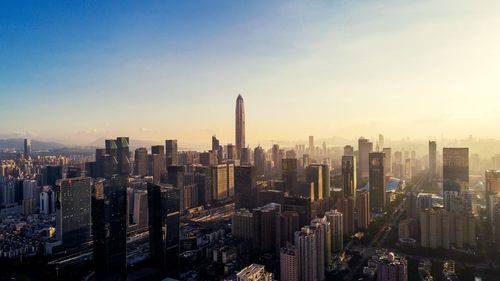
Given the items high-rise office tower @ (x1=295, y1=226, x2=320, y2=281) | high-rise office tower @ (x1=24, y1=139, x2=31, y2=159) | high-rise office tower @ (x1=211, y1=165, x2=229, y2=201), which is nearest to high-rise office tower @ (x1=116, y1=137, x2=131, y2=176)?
high-rise office tower @ (x1=211, y1=165, x2=229, y2=201)

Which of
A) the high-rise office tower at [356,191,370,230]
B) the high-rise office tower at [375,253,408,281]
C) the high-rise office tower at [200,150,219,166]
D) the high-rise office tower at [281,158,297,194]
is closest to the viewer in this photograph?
the high-rise office tower at [375,253,408,281]

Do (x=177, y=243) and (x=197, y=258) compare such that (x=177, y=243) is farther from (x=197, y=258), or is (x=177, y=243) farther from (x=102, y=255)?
(x=102, y=255)

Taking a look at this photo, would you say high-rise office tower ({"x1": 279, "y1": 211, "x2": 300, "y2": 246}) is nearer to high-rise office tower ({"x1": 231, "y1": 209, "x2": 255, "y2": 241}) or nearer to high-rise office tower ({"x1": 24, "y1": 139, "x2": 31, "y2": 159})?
high-rise office tower ({"x1": 231, "y1": 209, "x2": 255, "y2": 241})

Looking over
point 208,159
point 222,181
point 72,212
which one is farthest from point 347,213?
point 208,159

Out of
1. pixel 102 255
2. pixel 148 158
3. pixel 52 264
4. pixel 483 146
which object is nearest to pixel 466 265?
pixel 102 255

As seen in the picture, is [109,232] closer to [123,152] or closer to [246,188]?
[123,152]

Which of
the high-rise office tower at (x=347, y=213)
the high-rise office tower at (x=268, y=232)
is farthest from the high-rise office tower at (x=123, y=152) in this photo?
the high-rise office tower at (x=347, y=213)
